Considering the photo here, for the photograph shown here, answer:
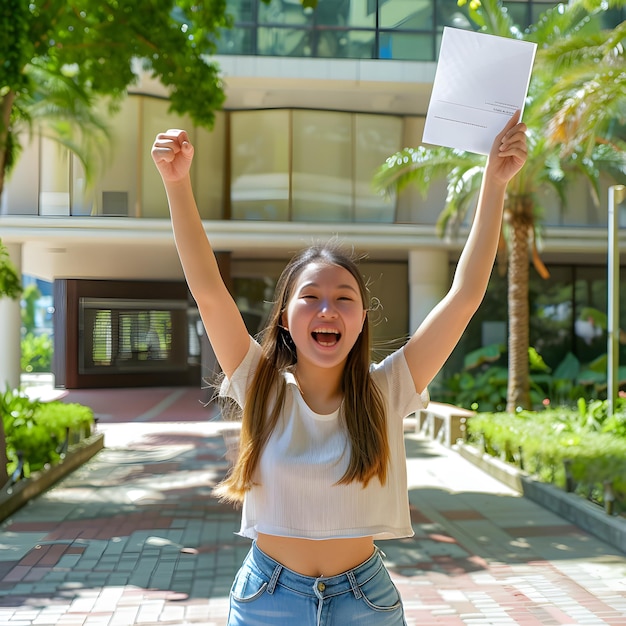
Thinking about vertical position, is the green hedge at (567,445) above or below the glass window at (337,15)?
below

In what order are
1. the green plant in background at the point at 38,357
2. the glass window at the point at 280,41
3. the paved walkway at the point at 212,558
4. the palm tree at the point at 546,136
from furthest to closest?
A: the green plant in background at the point at 38,357 < the glass window at the point at 280,41 < the palm tree at the point at 546,136 < the paved walkway at the point at 212,558

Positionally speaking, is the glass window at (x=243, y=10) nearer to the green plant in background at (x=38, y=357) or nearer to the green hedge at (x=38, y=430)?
the green hedge at (x=38, y=430)

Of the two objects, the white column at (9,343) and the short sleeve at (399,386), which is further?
the white column at (9,343)

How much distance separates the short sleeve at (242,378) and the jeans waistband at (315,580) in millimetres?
436

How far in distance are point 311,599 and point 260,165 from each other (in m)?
19.5

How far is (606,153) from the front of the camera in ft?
54.6

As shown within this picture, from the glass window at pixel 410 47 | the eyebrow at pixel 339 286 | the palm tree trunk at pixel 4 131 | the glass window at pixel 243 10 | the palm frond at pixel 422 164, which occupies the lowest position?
the eyebrow at pixel 339 286

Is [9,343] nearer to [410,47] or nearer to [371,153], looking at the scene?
[371,153]

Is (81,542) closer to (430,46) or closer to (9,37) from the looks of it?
(9,37)

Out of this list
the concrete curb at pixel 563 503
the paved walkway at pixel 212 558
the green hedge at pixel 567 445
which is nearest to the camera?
the paved walkway at pixel 212 558

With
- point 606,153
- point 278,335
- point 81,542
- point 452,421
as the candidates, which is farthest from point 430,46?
point 278,335

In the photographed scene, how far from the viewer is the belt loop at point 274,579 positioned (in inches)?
82.7

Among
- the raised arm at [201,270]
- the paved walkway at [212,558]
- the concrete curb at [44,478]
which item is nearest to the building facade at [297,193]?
the concrete curb at [44,478]

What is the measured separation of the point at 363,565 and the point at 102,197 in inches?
738
